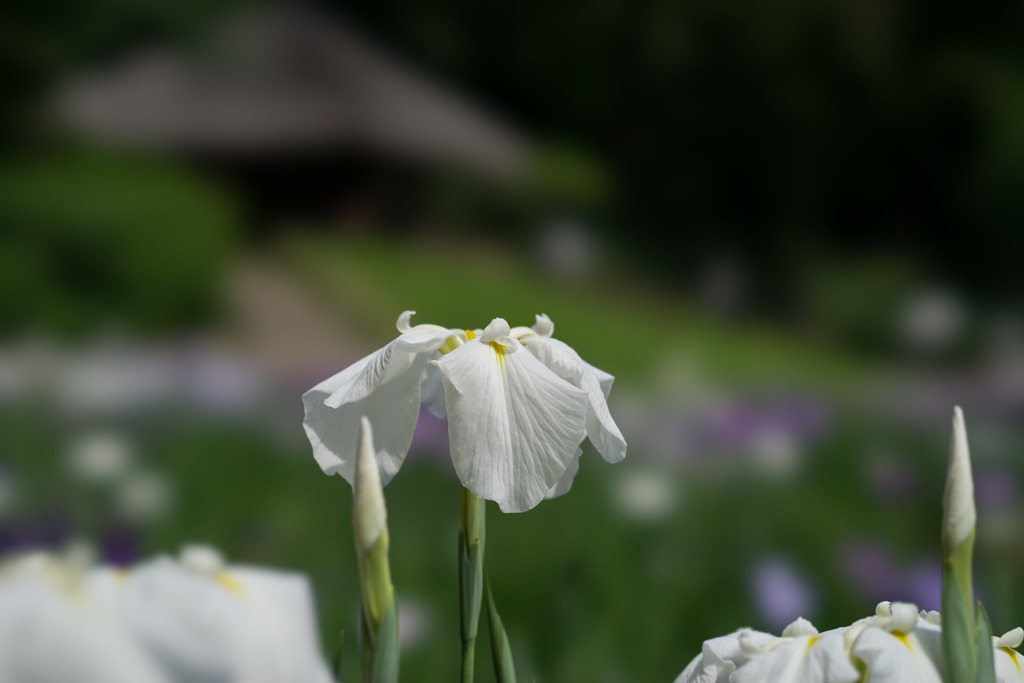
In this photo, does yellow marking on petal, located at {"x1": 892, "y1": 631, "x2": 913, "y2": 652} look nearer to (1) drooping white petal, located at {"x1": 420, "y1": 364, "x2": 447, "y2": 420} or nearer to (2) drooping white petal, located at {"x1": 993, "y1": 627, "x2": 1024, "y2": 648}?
(2) drooping white petal, located at {"x1": 993, "y1": 627, "x2": 1024, "y2": 648}

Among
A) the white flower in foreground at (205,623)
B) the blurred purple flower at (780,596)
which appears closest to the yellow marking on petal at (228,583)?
the white flower in foreground at (205,623)

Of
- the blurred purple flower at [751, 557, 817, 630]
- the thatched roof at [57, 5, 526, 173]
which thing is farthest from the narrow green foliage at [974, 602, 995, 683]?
the thatched roof at [57, 5, 526, 173]

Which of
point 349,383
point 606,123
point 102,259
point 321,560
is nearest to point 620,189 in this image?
point 606,123

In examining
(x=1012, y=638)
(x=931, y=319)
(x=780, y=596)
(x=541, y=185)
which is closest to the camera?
(x=1012, y=638)

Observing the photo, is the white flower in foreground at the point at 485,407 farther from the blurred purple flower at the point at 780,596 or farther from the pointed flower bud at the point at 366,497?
the blurred purple flower at the point at 780,596

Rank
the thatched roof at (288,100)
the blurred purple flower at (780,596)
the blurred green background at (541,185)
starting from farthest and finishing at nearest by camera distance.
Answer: the thatched roof at (288,100), the blurred green background at (541,185), the blurred purple flower at (780,596)

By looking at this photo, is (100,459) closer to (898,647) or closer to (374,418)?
(374,418)

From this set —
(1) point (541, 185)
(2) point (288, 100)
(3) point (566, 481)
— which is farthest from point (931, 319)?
(3) point (566, 481)
